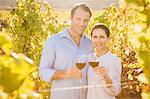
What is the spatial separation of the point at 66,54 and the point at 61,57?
2.4 inches

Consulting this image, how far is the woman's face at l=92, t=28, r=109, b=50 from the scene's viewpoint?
3.98 metres

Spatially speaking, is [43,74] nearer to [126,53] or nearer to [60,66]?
[60,66]

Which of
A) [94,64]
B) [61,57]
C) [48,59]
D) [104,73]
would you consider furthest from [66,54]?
[104,73]

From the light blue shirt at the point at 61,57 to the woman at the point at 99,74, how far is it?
96 millimetres

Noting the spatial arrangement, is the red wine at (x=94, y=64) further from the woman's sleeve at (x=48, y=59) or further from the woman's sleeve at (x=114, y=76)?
the woman's sleeve at (x=48, y=59)

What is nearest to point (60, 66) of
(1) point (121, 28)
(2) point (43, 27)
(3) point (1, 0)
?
(2) point (43, 27)

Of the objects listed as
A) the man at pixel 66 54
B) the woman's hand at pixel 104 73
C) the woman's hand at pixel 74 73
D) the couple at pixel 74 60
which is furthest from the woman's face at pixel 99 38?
the woman's hand at pixel 74 73

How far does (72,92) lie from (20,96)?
2.83 m

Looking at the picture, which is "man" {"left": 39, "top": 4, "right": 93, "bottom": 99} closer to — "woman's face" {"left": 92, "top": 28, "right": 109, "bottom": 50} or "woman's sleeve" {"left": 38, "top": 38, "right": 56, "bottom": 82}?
"woman's sleeve" {"left": 38, "top": 38, "right": 56, "bottom": 82}

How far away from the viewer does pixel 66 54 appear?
156 inches

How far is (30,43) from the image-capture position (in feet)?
23.4

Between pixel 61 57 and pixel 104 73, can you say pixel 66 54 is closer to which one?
pixel 61 57

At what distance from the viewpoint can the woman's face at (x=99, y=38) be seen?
3.98 m

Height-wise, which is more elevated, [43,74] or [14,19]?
[14,19]
